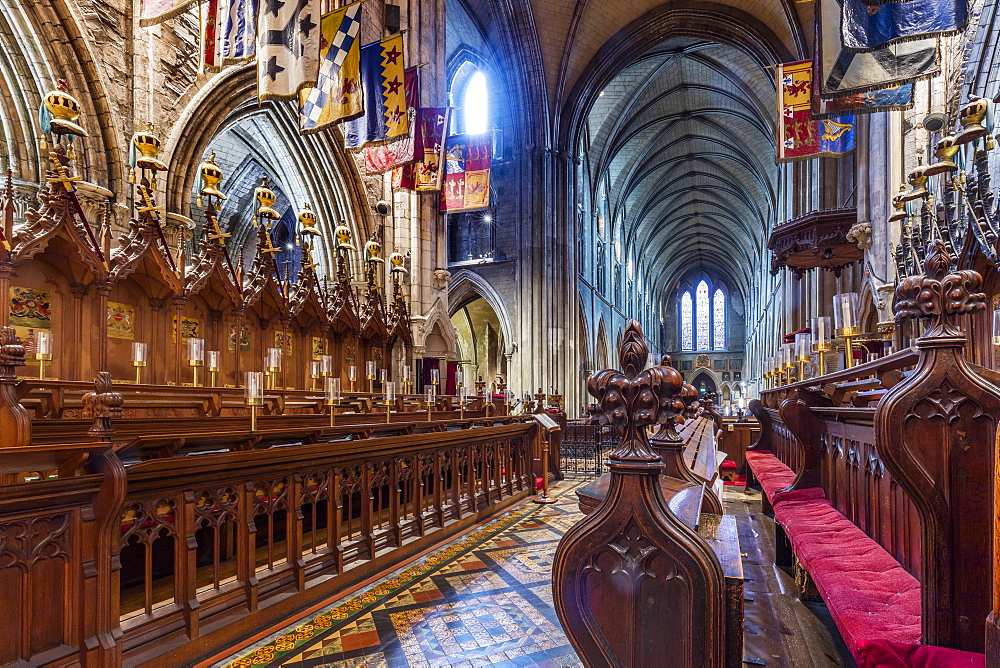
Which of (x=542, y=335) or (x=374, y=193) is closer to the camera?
(x=374, y=193)

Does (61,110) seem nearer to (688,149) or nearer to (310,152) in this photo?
(310,152)

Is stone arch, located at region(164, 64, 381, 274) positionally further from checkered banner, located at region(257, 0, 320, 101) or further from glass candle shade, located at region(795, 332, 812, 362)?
glass candle shade, located at region(795, 332, 812, 362)

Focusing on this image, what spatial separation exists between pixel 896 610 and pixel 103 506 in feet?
9.59

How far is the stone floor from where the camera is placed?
2.72 m

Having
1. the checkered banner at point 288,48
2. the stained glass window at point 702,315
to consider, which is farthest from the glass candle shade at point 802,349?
the stained glass window at point 702,315

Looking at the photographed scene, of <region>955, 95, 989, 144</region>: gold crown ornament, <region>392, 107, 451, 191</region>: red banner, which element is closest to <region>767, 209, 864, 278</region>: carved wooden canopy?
<region>955, 95, 989, 144</region>: gold crown ornament

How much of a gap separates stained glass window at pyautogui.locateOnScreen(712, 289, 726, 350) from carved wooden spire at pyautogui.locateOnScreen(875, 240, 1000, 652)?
156 feet

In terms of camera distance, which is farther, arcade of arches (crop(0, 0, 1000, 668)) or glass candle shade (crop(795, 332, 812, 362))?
glass candle shade (crop(795, 332, 812, 362))

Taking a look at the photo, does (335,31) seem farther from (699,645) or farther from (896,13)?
(699,645)

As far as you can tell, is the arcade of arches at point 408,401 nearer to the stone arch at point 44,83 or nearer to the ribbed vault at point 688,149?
the stone arch at point 44,83

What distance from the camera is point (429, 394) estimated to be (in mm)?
5781

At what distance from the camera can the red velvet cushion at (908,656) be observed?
4.58ft

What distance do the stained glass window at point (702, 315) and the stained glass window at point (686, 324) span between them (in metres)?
0.53

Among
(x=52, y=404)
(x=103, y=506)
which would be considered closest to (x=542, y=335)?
(x=52, y=404)
